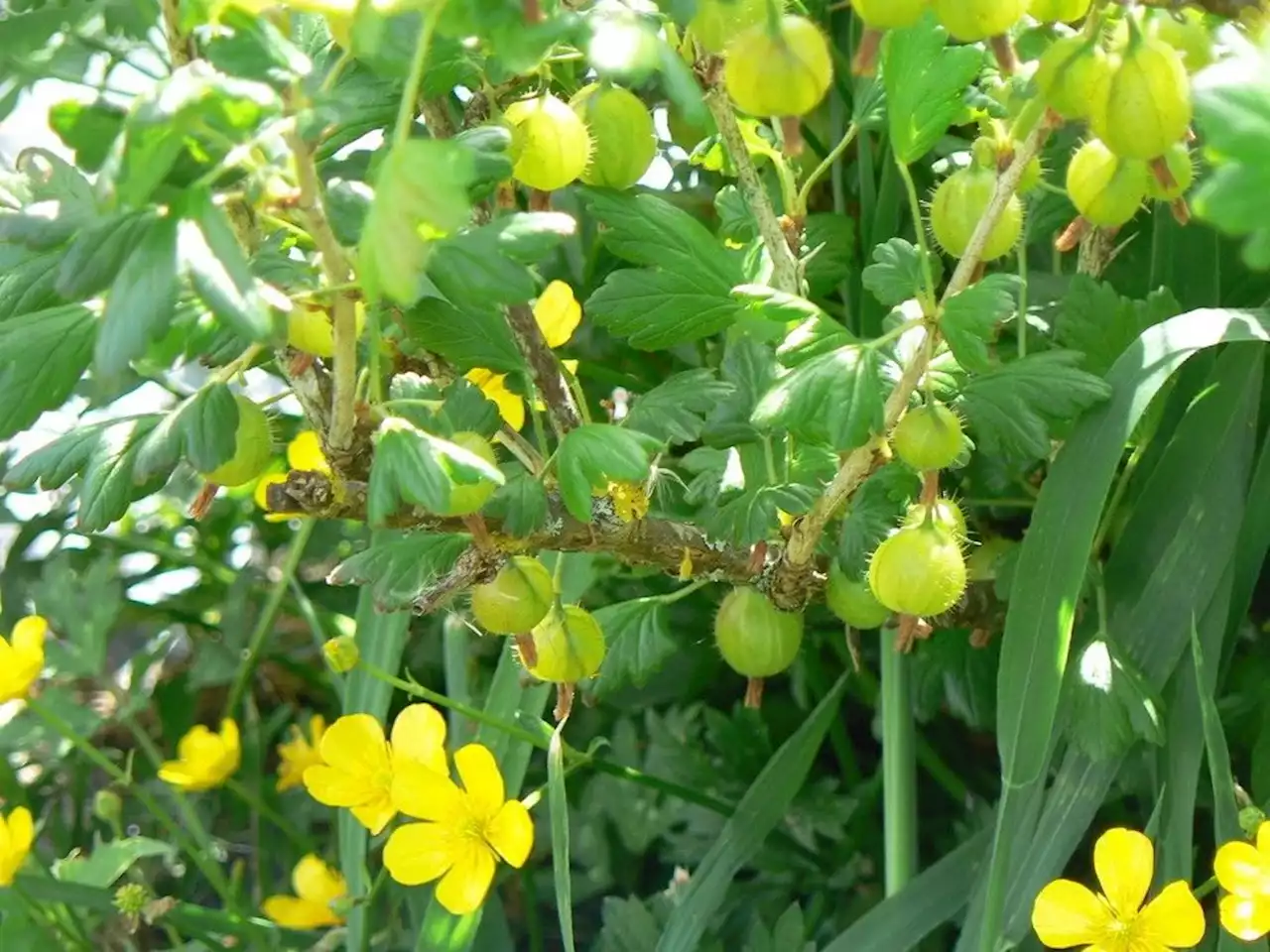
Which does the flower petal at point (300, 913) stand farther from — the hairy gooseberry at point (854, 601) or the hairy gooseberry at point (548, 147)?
the hairy gooseberry at point (548, 147)

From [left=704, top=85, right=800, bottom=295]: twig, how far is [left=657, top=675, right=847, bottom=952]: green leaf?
0.35m

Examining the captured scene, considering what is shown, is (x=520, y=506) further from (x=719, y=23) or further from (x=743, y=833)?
(x=743, y=833)

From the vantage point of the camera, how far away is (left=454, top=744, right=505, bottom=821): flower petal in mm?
734

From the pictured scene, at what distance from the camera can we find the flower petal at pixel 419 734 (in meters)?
0.76

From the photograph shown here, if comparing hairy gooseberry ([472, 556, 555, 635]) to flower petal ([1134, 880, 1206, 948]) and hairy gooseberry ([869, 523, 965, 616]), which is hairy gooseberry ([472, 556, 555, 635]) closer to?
hairy gooseberry ([869, 523, 965, 616])

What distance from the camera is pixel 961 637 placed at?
83cm

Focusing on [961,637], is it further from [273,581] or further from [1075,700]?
[273,581]

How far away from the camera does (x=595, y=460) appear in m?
0.51

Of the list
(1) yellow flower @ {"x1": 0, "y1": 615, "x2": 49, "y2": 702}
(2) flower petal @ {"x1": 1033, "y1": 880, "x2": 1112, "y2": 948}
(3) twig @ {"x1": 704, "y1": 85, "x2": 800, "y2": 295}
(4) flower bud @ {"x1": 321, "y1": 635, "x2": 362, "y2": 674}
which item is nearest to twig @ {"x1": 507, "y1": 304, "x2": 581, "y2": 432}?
(3) twig @ {"x1": 704, "y1": 85, "x2": 800, "y2": 295}

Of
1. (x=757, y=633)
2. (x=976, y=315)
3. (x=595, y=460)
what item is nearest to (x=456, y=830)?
(x=757, y=633)

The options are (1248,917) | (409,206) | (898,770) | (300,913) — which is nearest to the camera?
(409,206)

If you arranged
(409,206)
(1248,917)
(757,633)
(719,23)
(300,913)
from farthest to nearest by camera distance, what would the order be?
1. (300,913)
2. (757,633)
3. (1248,917)
4. (719,23)
5. (409,206)

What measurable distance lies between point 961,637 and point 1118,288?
0.83 ft

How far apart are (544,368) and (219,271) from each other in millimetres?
246
